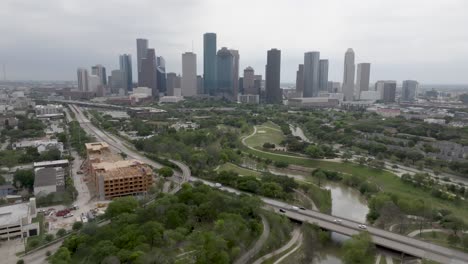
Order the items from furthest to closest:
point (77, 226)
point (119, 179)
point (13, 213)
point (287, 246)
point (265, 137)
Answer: point (265, 137) < point (119, 179) < point (13, 213) < point (77, 226) < point (287, 246)

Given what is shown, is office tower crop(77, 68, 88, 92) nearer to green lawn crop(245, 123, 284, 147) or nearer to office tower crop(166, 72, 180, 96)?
office tower crop(166, 72, 180, 96)

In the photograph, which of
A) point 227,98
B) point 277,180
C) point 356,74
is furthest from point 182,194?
point 356,74

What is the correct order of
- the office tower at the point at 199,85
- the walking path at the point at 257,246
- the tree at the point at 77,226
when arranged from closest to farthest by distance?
the walking path at the point at 257,246, the tree at the point at 77,226, the office tower at the point at 199,85

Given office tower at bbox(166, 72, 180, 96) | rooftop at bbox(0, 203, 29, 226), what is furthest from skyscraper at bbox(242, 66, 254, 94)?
rooftop at bbox(0, 203, 29, 226)

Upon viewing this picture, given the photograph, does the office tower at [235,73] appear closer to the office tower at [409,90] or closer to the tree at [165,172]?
the office tower at [409,90]

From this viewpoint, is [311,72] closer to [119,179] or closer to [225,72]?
[225,72]

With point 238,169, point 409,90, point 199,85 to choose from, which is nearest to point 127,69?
point 199,85

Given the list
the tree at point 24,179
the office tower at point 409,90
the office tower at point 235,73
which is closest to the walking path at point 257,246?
the tree at point 24,179
